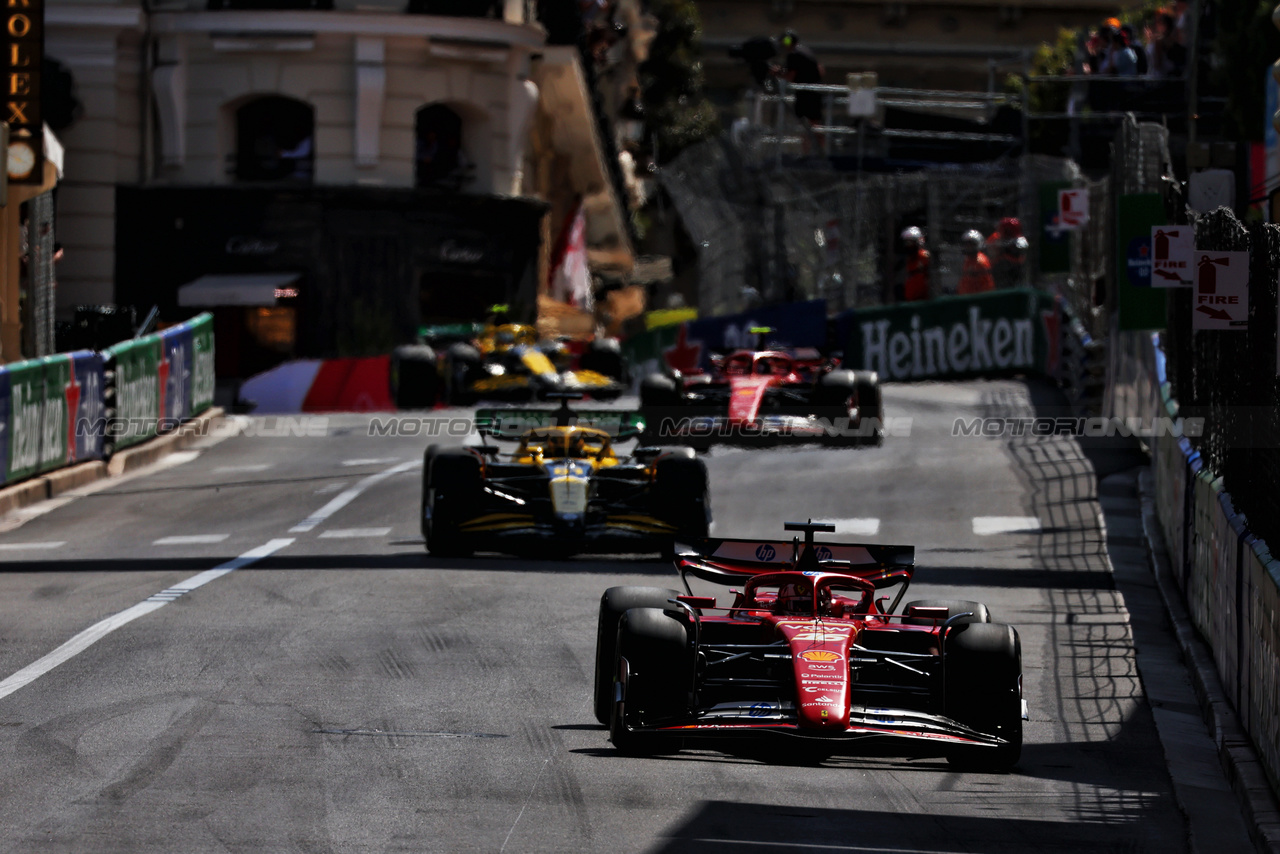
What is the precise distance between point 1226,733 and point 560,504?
257 inches

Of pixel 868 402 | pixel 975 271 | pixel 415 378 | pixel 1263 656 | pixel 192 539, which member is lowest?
pixel 192 539

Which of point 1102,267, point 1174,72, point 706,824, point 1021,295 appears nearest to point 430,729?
point 706,824

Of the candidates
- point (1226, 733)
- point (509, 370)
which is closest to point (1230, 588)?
point (1226, 733)

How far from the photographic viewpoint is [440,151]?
4091 centimetres

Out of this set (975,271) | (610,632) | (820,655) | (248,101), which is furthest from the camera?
(248,101)

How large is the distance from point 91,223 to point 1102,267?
22.6 meters

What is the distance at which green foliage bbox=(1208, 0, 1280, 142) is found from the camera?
103 ft

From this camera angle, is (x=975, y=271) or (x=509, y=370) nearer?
(x=509, y=370)

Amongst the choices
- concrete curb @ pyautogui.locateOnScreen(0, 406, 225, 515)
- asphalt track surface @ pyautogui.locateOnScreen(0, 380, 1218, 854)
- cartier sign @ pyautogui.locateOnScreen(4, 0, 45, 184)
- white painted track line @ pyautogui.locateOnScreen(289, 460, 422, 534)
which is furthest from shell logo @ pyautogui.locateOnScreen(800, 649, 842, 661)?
cartier sign @ pyautogui.locateOnScreen(4, 0, 45, 184)

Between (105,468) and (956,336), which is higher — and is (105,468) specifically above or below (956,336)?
below

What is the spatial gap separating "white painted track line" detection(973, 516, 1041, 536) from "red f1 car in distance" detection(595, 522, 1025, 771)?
7655 millimetres

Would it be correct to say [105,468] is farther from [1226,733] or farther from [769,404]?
[1226,733]

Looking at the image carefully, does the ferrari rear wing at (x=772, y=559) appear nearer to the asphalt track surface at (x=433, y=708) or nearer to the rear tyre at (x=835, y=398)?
the asphalt track surface at (x=433, y=708)

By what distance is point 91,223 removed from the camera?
128ft
